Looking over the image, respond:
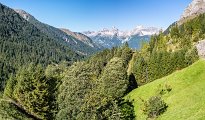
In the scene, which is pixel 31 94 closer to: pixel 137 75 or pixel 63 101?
pixel 63 101

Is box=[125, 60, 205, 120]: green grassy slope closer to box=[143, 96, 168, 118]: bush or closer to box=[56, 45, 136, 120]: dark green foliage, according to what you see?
box=[143, 96, 168, 118]: bush

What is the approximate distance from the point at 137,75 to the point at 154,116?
88.7 meters

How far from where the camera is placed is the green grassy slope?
149 ft

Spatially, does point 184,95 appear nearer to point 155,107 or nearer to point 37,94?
point 155,107

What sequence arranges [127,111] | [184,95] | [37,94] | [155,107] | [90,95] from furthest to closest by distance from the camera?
[37,94] < [90,95] < [127,111] < [184,95] < [155,107]

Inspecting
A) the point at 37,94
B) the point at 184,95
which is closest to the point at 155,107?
the point at 184,95

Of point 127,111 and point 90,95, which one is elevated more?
point 90,95

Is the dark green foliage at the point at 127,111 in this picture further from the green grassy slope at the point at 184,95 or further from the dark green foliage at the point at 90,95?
the dark green foliage at the point at 90,95

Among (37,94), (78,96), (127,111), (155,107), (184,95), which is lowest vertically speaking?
(127,111)

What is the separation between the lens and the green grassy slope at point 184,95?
1787 inches

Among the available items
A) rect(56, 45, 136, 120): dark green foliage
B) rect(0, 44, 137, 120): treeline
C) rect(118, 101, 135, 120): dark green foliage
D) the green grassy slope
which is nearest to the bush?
the green grassy slope

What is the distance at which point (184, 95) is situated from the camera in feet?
191

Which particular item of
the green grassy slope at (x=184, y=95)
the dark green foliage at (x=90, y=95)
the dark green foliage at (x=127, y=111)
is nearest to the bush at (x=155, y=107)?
the green grassy slope at (x=184, y=95)

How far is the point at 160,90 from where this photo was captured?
235ft
